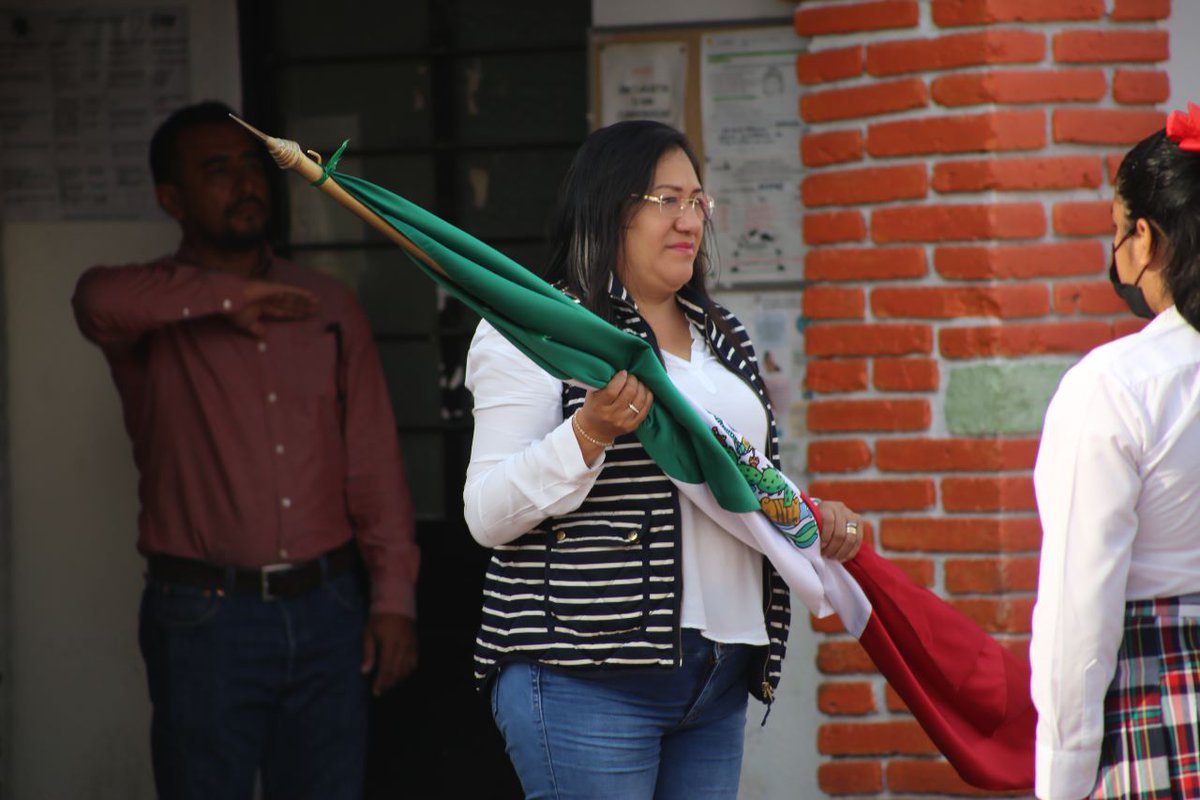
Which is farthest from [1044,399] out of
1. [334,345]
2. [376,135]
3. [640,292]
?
[376,135]

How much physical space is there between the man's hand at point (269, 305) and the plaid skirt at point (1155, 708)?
2622mm

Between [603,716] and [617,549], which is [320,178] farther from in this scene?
[603,716]

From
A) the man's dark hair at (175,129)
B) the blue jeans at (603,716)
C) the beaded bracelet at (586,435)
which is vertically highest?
the man's dark hair at (175,129)

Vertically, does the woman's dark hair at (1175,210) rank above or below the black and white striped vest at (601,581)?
above

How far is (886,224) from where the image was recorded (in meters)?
4.07

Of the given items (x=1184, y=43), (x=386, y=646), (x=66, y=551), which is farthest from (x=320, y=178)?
(x=66, y=551)

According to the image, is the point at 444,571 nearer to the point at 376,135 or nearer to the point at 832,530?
the point at 376,135

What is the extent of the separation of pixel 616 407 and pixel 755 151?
1922 millimetres

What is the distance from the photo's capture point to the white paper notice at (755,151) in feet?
14.3

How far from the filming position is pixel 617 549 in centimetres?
284

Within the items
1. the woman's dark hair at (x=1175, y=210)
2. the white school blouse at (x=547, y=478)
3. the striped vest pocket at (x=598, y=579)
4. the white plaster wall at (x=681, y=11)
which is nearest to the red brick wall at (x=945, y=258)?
the white plaster wall at (x=681, y=11)

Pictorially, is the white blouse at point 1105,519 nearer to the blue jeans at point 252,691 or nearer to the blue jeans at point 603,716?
the blue jeans at point 603,716

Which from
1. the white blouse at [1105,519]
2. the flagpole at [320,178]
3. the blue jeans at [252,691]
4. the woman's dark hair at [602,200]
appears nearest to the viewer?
the flagpole at [320,178]

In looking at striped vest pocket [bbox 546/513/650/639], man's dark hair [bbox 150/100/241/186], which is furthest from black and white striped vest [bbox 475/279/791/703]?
man's dark hair [bbox 150/100/241/186]
